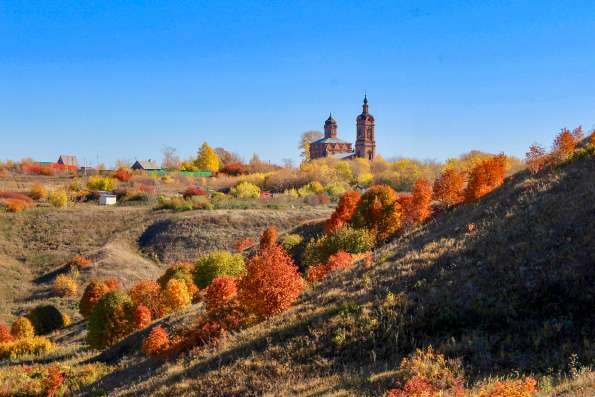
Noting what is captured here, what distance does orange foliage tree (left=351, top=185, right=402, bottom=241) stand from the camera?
47.3 meters

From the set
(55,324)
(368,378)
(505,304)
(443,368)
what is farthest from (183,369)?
(55,324)

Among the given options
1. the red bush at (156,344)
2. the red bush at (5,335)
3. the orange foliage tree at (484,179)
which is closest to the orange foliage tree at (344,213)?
the orange foliage tree at (484,179)

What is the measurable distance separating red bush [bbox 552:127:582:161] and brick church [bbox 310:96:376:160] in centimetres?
9987

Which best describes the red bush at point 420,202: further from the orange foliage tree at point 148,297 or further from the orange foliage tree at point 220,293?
the orange foliage tree at point 220,293

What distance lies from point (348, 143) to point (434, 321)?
13443 centimetres

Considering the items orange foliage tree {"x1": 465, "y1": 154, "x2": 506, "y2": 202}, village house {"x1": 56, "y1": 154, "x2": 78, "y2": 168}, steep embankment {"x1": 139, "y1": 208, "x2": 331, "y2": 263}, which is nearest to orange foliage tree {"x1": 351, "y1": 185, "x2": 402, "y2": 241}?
orange foliage tree {"x1": 465, "y1": 154, "x2": 506, "y2": 202}

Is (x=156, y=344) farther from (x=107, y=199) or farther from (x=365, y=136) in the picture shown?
(x=365, y=136)

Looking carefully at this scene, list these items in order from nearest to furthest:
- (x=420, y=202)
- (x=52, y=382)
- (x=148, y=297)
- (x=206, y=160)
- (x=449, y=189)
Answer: (x=52, y=382) → (x=148, y=297) → (x=420, y=202) → (x=449, y=189) → (x=206, y=160)

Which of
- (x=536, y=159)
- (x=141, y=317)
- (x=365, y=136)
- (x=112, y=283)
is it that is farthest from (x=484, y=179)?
(x=365, y=136)

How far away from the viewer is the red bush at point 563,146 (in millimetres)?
34959

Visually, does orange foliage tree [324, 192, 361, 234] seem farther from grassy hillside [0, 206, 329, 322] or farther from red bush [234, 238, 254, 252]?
grassy hillside [0, 206, 329, 322]

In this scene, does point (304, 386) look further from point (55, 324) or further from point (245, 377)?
point (55, 324)

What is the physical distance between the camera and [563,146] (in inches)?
1409

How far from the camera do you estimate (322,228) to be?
5547cm
